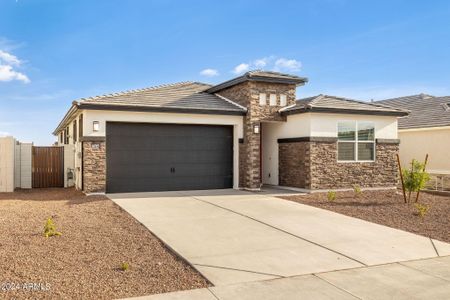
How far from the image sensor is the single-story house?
19047 mm

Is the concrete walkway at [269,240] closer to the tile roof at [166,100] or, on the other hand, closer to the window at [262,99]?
the tile roof at [166,100]

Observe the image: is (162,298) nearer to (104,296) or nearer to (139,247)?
(104,296)

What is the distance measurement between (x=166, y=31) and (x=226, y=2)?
3.04 meters

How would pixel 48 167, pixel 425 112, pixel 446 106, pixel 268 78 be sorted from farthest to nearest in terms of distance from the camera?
pixel 425 112, pixel 446 106, pixel 48 167, pixel 268 78

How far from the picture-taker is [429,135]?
19.9 meters

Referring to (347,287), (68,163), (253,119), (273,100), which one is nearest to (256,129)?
(253,119)

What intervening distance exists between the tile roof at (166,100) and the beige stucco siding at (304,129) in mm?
2073

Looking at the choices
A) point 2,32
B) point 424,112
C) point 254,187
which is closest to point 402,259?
point 254,187

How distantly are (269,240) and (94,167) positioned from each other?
26.9 ft

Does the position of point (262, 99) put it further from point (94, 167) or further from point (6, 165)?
point (6, 165)

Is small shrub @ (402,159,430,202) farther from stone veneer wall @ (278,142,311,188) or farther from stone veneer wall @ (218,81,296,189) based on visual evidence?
stone veneer wall @ (218,81,296,189)

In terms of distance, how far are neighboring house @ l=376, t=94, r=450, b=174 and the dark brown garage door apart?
11.0m

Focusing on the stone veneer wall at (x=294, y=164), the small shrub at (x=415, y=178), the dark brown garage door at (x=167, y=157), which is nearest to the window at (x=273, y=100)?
the stone veneer wall at (x=294, y=164)

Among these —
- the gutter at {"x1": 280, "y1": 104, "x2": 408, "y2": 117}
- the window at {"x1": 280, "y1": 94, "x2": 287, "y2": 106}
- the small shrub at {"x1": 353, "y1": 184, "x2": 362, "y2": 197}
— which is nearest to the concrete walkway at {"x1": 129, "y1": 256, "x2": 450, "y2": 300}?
the small shrub at {"x1": 353, "y1": 184, "x2": 362, "y2": 197}
